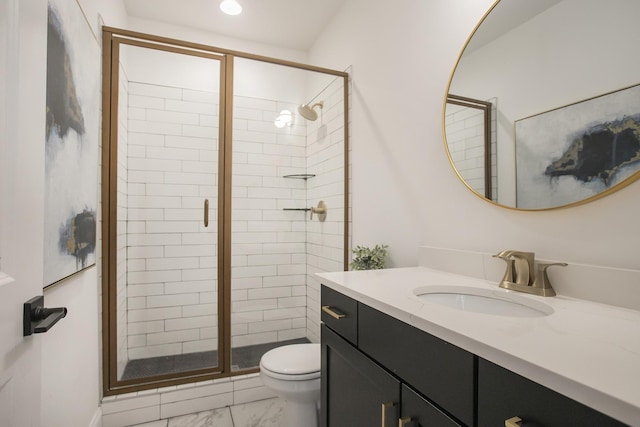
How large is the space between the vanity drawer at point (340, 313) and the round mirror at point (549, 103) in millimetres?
692

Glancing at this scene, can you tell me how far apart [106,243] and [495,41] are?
214 centimetres

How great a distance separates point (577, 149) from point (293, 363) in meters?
1.48

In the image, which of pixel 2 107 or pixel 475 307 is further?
pixel 475 307

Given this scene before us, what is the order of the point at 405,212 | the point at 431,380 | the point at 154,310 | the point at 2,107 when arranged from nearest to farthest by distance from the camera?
the point at 2,107
the point at 431,380
the point at 405,212
the point at 154,310

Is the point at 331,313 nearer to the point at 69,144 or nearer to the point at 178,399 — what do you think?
the point at 69,144

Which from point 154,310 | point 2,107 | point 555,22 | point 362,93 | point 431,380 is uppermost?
point 362,93

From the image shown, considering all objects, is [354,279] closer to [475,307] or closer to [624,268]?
[475,307]

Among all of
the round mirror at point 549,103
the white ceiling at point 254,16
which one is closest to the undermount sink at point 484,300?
the round mirror at point 549,103

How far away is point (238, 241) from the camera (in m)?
2.19

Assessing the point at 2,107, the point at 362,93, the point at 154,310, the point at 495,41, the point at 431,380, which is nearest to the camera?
the point at 2,107

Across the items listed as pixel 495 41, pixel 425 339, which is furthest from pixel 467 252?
pixel 495 41

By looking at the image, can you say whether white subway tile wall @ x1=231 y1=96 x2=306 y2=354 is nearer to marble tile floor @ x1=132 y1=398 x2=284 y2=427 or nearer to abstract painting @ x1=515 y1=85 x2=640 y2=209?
marble tile floor @ x1=132 y1=398 x2=284 y2=427

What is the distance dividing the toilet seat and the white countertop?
727mm

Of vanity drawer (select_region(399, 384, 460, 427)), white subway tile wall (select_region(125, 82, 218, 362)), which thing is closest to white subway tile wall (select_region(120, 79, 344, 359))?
white subway tile wall (select_region(125, 82, 218, 362))
